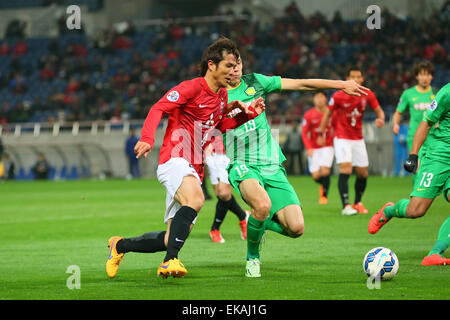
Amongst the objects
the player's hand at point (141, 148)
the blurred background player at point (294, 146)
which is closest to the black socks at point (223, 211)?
the player's hand at point (141, 148)

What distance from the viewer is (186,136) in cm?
672

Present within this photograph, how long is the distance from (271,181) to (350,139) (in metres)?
6.66

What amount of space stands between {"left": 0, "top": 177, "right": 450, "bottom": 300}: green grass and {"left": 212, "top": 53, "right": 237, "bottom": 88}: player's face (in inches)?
71.9

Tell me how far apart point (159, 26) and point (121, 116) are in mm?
9078

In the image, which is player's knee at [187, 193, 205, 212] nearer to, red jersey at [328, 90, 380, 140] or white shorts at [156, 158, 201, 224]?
white shorts at [156, 158, 201, 224]

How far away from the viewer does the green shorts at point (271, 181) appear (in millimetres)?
7090

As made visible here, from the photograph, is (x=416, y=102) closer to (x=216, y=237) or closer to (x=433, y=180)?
(x=216, y=237)

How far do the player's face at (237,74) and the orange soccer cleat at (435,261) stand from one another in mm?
2572

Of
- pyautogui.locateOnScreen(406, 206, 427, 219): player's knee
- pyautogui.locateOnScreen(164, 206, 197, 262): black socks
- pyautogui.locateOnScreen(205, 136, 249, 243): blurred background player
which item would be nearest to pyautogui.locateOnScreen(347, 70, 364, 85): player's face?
pyautogui.locateOnScreen(205, 136, 249, 243): blurred background player

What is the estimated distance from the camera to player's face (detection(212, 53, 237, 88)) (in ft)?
22.0

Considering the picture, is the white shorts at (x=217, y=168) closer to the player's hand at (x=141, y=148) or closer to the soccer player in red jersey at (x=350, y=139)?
the soccer player in red jersey at (x=350, y=139)

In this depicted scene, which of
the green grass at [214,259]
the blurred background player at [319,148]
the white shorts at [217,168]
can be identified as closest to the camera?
the green grass at [214,259]

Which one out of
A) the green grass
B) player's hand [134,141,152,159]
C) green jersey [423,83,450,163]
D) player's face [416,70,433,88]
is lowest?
the green grass

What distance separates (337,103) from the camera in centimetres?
1347
